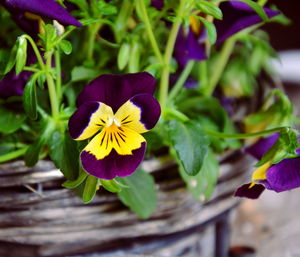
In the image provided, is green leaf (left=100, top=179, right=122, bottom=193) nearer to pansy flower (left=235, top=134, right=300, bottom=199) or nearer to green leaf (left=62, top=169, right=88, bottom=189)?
green leaf (left=62, top=169, right=88, bottom=189)

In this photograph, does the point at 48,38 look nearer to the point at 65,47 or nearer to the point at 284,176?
the point at 65,47

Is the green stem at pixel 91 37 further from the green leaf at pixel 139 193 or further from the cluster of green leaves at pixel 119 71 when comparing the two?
the green leaf at pixel 139 193

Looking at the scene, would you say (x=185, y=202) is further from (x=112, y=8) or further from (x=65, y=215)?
(x=112, y=8)

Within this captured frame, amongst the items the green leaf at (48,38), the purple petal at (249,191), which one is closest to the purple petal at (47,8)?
the green leaf at (48,38)

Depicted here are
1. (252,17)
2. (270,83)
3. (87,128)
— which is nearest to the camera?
(87,128)

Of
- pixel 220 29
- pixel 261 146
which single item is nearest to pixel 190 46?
pixel 220 29

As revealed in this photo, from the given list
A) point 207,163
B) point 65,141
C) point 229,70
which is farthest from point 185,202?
point 229,70
